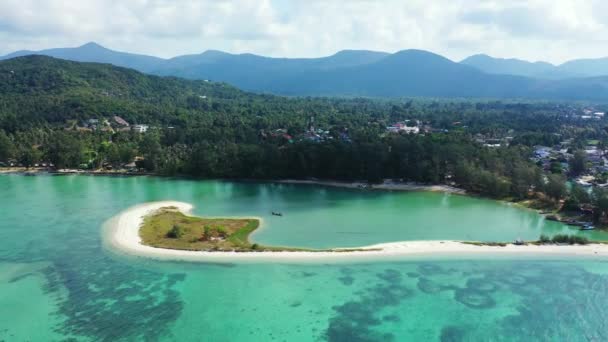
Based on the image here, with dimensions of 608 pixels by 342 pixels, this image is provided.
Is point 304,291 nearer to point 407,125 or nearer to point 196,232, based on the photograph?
point 196,232

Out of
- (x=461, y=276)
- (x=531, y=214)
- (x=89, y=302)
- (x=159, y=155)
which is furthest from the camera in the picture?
(x=159, y=155)

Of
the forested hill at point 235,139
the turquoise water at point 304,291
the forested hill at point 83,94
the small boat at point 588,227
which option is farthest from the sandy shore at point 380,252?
the forested hill at point 83,94

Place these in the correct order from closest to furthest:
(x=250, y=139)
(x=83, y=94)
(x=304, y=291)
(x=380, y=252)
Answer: (x=304, y=291) → (x=380, y=252) → (x=250, y=139) → (x=83, y=94)

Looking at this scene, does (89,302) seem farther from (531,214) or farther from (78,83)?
(78,83)

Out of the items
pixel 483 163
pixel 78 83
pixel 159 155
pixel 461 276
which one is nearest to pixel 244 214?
pixel 461 276

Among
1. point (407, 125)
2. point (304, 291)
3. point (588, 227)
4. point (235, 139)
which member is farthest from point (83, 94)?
point (588, 227)

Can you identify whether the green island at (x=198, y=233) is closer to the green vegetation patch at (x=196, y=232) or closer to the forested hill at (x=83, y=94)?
the green vegetation patch at (x=196, y=232)

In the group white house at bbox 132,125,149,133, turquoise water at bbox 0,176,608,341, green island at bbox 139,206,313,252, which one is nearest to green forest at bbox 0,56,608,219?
white house at bbox 132,125,149,133

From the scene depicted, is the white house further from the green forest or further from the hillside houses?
the hillside houses
